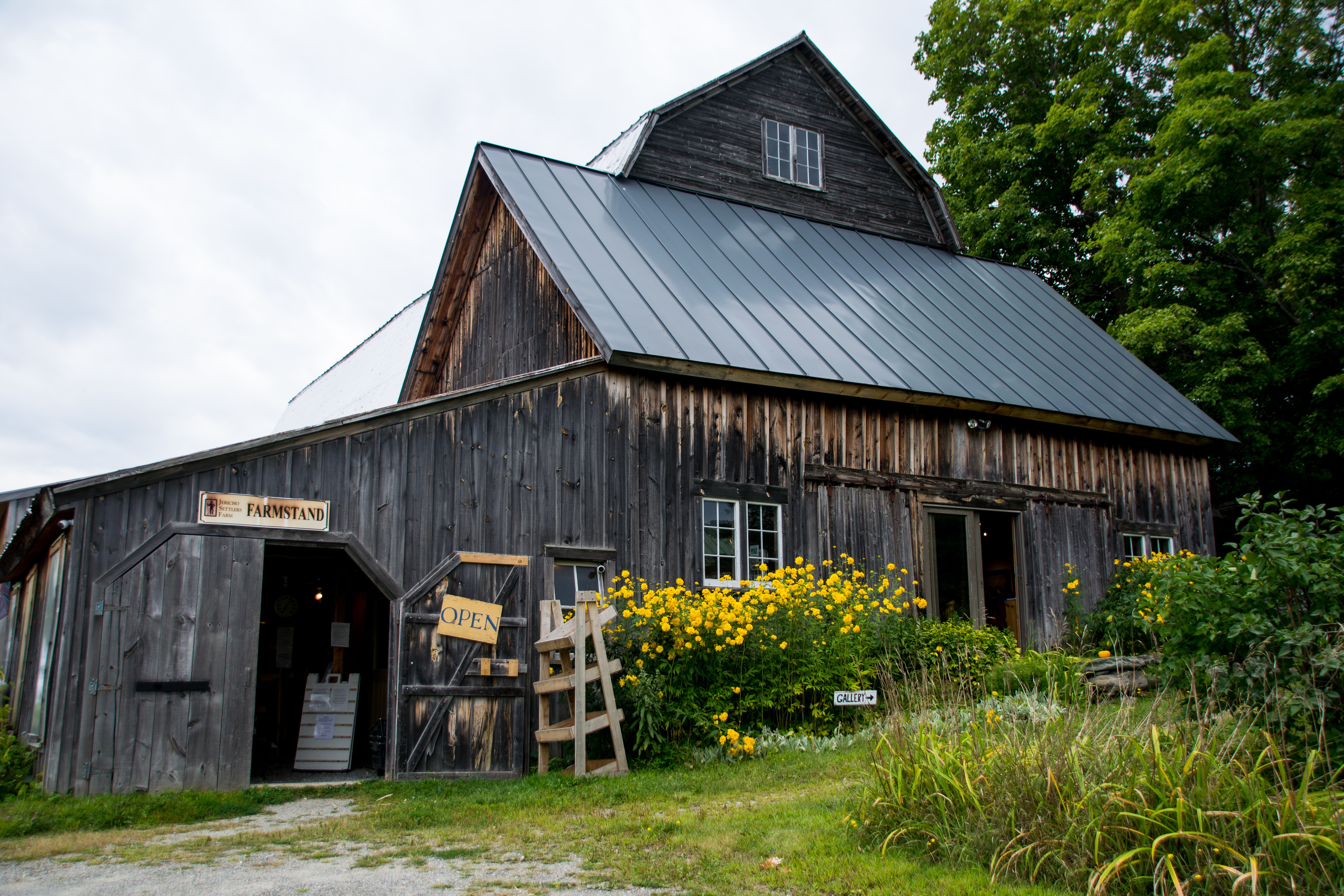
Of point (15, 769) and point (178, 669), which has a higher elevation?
point (178, 669)

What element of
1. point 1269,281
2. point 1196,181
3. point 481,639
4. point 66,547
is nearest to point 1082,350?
point 1196,181

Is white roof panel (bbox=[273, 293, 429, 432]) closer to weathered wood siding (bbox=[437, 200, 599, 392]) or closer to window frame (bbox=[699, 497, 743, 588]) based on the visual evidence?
weathered wood siding (bbox=[437, 200, 599, 392])

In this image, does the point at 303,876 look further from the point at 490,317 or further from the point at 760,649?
the point at 490,317

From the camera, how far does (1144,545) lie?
16016 mm

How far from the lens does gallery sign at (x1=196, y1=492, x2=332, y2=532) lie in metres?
8.84

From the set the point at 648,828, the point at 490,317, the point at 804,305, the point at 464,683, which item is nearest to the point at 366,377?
the point at 490,317

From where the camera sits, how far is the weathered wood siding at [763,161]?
663 inches

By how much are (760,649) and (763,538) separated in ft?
8.38

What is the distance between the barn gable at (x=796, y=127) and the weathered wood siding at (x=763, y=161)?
0.05 ft

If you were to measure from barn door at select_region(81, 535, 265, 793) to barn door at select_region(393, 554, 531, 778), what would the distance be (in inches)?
52.0

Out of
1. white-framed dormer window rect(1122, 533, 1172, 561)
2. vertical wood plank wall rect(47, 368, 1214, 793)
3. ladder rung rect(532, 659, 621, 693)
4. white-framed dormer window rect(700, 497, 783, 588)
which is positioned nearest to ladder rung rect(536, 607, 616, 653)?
ladder rung rect(532, 659, 621, 693)

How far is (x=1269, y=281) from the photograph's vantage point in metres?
21.9

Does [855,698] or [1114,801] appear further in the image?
[855,698]

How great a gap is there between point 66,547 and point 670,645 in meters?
5.11
